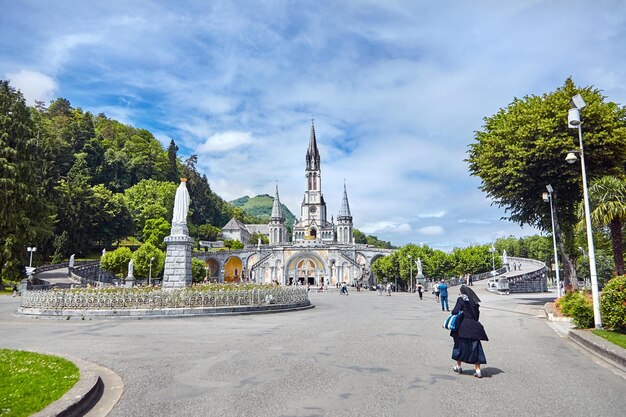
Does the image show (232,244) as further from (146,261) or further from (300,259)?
(146,261)

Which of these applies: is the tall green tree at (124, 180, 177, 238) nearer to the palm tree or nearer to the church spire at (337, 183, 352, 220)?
the church spire at (337, 183, 352, 220)

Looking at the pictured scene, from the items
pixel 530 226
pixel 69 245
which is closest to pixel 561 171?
pixel 530 226

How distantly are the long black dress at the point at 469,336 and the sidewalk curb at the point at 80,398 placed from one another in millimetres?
5593

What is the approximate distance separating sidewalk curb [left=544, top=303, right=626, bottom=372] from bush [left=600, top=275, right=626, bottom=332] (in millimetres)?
755

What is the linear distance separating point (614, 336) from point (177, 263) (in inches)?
693

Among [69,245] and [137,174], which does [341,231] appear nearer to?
[137,174]

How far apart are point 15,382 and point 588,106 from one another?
77.7ft

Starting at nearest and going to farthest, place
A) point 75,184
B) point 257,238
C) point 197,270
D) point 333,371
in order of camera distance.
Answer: point 333,371 → point 197,270 → point 75,184 → point 257,238

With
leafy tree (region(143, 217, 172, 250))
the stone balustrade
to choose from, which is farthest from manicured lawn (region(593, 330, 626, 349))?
leafy tree (region(143, 217, 172, 250))

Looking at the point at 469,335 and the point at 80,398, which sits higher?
the point at 469,335

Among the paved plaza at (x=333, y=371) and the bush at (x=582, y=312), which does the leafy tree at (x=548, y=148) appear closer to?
the bush at (x=582, y=312)

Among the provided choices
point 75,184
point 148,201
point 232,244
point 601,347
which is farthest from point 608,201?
point 232,244

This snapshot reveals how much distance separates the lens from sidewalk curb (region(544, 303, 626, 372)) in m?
7.93

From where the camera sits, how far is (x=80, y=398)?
5.46m
